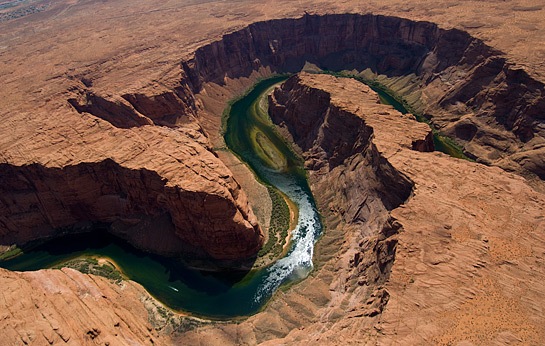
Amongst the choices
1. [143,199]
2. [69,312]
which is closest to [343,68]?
[143,199]

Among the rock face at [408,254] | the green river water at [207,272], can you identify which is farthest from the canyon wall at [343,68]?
the rock face at [408,254]

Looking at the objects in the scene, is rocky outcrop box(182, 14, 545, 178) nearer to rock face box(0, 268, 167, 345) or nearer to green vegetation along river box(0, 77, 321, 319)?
green vegetation along river box(0, 77, 321, 319)

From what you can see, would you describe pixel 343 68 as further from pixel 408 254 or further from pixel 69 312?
pixel 69 312

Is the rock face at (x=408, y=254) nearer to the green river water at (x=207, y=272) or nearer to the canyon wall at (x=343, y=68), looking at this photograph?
the green river water at (x=207, y=272)

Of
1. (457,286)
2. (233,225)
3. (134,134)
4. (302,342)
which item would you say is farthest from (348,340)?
(134,134)

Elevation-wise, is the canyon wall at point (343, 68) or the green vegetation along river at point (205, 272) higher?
the canyon wall at point (343, 68)

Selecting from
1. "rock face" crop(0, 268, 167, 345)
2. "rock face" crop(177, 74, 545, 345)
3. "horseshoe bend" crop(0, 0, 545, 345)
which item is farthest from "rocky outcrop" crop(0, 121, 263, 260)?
"rock face" crop(177, 74, 545, 345)
